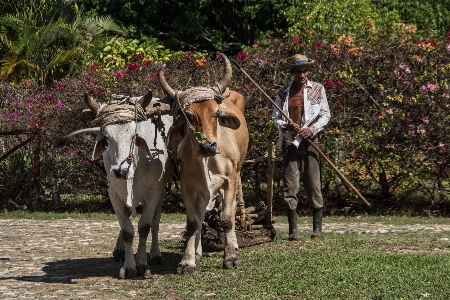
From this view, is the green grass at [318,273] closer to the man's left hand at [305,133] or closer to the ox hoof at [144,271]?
the ox hoof at [144,271]

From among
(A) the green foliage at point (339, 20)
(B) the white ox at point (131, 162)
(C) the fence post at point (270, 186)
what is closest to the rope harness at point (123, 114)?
(B) the white ox at point (131, 162)

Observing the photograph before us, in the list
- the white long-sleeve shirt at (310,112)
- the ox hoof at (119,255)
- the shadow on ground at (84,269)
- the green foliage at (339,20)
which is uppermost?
the green foliage at (339,20)

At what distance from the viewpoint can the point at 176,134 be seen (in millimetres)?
8609

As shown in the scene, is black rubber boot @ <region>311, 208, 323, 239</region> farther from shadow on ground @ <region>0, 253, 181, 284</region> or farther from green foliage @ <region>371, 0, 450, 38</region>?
green foliage @ <region>371, 0, 450, 38</region>

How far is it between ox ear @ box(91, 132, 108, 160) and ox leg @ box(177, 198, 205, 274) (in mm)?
1102

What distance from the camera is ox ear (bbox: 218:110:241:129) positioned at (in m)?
8.66

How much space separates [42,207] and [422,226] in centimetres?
683

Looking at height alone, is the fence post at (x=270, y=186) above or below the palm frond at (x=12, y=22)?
below

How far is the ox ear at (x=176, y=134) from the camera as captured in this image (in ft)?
28.0

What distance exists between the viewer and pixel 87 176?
50.6 feet

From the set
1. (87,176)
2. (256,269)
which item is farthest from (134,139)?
(87,176)

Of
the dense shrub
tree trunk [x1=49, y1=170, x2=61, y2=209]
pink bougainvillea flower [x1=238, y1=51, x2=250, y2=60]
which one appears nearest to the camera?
the dense shrub

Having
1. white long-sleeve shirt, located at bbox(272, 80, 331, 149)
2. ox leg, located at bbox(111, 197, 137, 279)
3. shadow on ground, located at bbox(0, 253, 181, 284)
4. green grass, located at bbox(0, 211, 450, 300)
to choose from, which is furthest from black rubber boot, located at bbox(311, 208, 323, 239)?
ox leg, located at bbox(111, 197, 137, 279)

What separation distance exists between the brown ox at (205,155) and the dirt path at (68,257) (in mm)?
948
